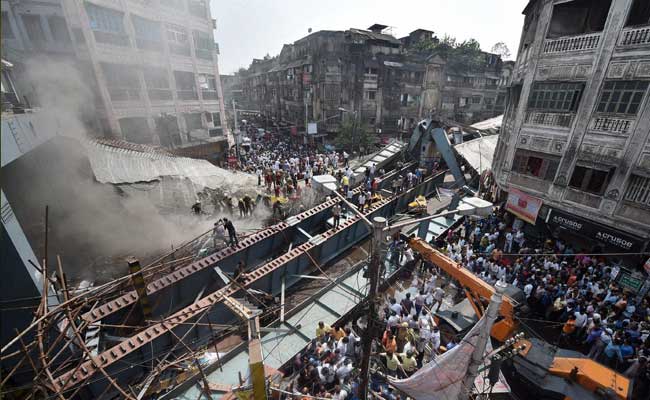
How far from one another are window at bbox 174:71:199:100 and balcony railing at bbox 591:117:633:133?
2705 cm

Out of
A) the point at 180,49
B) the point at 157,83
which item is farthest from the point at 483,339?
the point at 180,49

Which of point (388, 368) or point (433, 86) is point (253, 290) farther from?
point (433, 86)

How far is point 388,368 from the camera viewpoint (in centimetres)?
896

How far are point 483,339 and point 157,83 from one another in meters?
26.2

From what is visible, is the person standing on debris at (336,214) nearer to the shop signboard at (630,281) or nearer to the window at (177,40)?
the shop signboard at (630,281)

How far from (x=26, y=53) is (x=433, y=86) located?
39.3 m

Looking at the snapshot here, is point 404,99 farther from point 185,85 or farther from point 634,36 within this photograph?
point 634,36

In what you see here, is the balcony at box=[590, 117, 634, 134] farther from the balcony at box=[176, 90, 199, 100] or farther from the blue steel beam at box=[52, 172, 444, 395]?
the balcony at box=[176, 90, 199, 100]

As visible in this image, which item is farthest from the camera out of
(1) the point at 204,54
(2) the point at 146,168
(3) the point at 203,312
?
(1) the point at 204,54

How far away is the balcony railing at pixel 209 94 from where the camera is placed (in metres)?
26.2

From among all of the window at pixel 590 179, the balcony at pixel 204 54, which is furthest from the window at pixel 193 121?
the window at pixel 590 179

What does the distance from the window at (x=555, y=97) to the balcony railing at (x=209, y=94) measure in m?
24.7

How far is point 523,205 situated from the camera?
1605cm

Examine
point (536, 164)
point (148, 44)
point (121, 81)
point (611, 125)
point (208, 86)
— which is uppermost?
point (148, 44)
